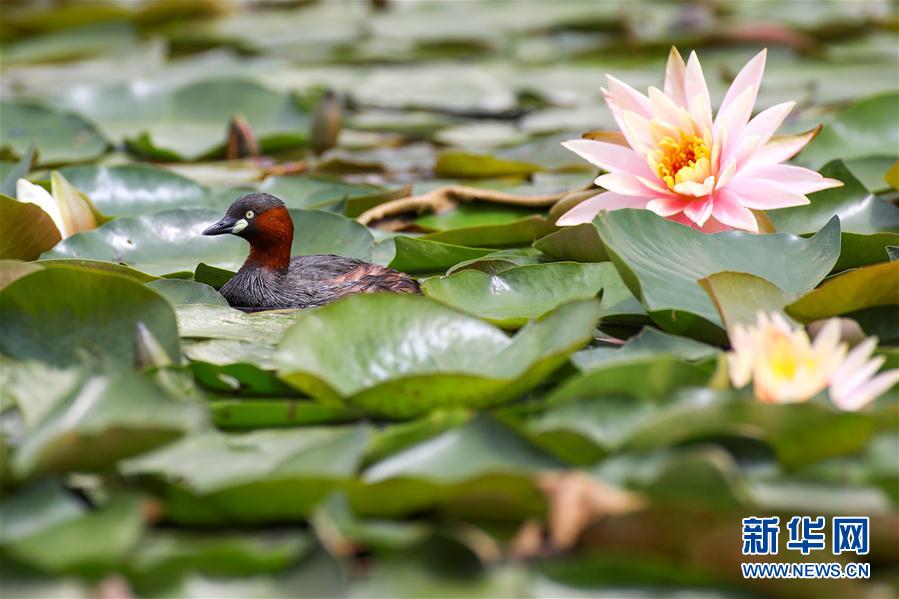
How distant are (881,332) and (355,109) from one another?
153 inches

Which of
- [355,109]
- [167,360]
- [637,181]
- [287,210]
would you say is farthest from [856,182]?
[355,109]

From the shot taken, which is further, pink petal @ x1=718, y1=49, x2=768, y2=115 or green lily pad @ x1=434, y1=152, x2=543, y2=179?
green lily pad @ x1=434, y1=152, x2=543, y2=179

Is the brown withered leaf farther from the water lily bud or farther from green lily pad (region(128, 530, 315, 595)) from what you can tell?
the water lily bud

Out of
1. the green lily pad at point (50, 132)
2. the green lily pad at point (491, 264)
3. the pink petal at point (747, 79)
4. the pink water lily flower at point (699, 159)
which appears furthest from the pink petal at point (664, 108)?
the green lily pad at point (50, 132)

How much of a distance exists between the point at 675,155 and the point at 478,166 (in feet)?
4.97

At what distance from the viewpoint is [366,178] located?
4.32 metres

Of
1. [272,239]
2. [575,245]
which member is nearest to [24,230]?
[272,239]

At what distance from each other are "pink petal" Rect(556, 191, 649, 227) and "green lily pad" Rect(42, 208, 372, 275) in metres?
0.65

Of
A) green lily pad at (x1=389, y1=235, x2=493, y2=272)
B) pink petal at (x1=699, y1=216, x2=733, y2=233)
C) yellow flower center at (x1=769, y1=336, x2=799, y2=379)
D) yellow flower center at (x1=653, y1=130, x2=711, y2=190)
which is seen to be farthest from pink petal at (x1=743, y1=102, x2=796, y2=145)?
yellow flower center at (x1=769, y1=336, x2=799, y2=379)

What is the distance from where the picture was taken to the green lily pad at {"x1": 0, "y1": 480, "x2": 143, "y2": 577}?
4.86 ft

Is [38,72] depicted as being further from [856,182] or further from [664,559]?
[664,559]

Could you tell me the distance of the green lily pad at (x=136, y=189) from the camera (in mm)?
3512

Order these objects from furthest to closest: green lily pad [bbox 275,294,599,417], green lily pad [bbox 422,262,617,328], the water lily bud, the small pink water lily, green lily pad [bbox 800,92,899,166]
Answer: the water lily bud < green lily pad [bbox 800,92,899,166] < green lily pad [bbox 422,262,617,328] < green lily pad [bbox 275,294,599,417] < the small pink water lily

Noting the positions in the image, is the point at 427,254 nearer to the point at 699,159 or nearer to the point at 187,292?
the point at 187,292
